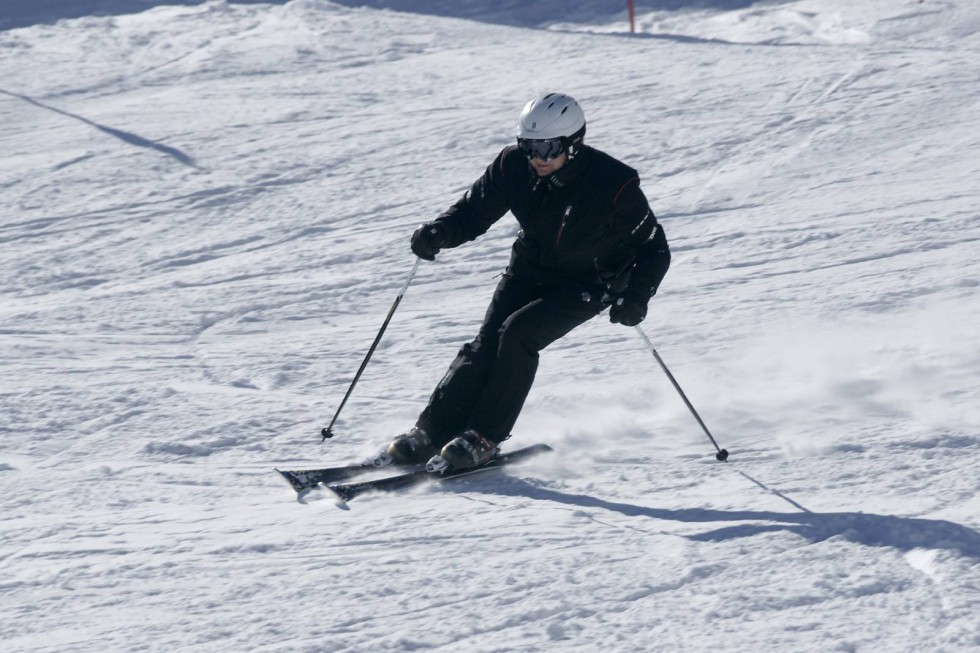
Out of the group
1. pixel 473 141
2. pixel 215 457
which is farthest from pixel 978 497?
pixel 473 141

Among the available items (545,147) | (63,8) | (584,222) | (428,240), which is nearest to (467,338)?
(428,240)

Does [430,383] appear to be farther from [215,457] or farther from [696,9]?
[696,9]

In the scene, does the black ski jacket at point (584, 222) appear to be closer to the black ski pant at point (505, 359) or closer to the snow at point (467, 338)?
the black ski pant at point (505, 359)

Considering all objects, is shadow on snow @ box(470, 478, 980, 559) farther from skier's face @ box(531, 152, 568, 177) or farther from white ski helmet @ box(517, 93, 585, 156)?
white ski helmet @ box(517, 93, 585, 156)

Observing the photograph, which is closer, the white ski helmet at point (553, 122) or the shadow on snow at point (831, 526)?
the shadow on snow at point (831, 526)

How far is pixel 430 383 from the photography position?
5973mm

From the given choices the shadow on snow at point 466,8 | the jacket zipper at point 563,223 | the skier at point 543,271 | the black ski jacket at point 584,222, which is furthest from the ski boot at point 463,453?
the shadow on snow at point 466,8

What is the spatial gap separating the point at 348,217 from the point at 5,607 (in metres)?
5.33

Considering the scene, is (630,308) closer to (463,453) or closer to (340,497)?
(463,453)

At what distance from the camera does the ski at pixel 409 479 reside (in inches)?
181

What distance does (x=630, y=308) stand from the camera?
4477 millimetres

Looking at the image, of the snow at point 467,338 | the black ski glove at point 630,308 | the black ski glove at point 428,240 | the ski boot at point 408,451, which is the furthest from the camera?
the black ski glove at point 428,240

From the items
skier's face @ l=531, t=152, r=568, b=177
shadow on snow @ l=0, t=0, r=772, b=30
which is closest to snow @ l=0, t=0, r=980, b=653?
skier's face @ l=531, t=152, r=568, b=177

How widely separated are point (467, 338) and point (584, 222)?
6.89 ft
